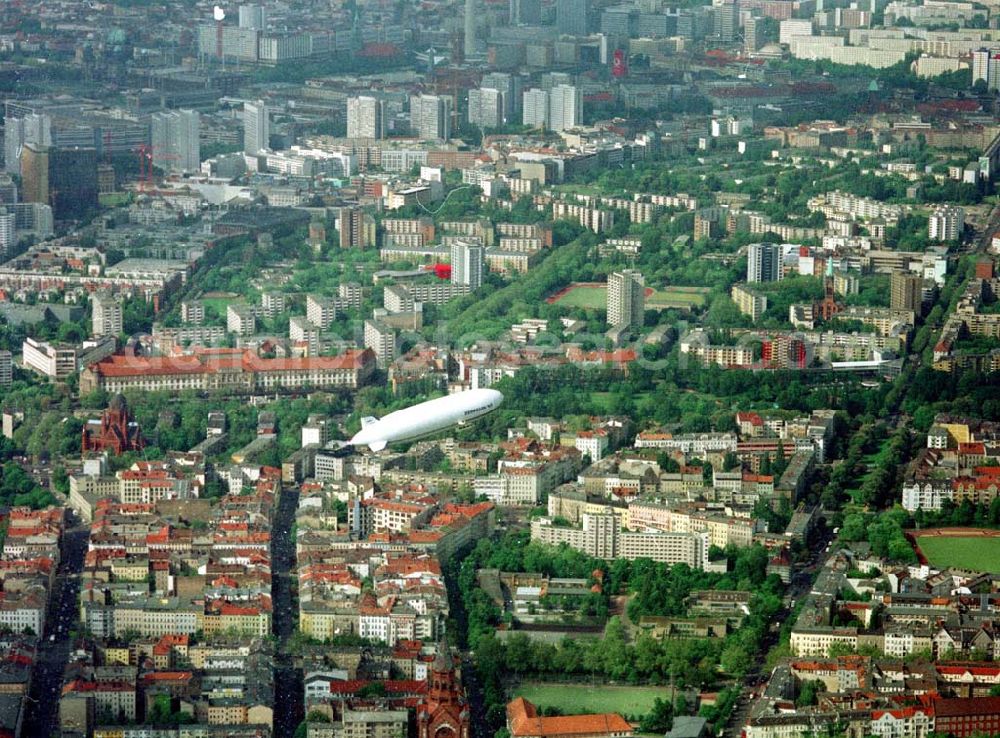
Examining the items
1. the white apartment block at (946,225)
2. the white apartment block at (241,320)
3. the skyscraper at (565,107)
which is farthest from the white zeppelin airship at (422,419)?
the skyscraper at (565,107)

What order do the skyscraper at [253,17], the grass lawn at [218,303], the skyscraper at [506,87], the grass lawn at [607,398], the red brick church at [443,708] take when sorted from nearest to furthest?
the red brick church at [443,708] → the grass lawn at [607,398] → the grass lawn at [218,303] → the skyscraper at [506,87] → the skyscraper at [253,17]

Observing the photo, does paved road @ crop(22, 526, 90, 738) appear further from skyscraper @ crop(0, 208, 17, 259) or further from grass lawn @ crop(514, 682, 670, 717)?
skyscraper @ crop(0, 208, 17, 259)

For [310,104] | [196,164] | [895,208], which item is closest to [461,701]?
[895,208]

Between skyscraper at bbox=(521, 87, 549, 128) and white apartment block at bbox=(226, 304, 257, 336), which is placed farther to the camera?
skyscraper at bbox=(521, 87, 549, 128)

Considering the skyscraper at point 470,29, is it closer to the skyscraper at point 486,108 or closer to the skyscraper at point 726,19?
the skyscraper at point 486,108

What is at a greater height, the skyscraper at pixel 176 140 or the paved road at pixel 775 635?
the skyscraper at pixel 176 140

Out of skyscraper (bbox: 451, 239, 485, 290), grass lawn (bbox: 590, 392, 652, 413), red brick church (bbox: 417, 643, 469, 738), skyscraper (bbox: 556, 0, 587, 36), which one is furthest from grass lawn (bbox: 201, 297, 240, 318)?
skyscraper (bbox: 556, 0, 587, 36)

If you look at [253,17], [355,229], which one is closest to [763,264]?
[355,229]
